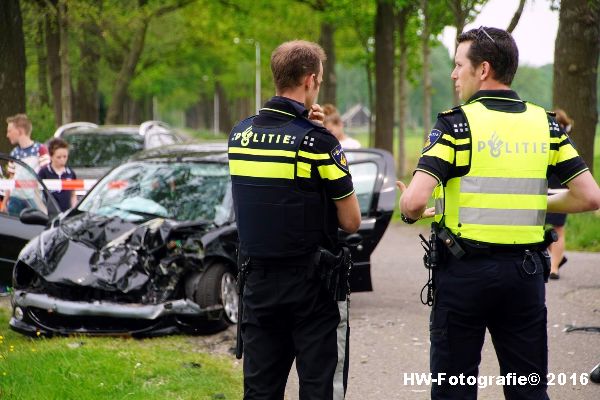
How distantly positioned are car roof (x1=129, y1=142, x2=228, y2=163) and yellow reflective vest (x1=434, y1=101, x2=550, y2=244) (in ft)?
16.2

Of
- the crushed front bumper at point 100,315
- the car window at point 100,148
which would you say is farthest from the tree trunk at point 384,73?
the crushed front bumper at point 100,315

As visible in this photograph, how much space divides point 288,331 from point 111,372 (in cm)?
238

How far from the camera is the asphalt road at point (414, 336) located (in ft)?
19.6

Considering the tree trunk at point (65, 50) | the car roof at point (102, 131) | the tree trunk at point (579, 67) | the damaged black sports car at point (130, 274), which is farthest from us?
the tree trunk at point (65, 50)

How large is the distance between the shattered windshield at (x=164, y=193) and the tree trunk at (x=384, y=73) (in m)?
14.5

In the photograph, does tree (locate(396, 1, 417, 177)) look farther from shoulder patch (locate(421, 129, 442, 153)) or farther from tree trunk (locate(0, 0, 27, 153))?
shoulder patch (locate(421, 129, 442, 153))

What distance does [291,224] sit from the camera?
3908mm

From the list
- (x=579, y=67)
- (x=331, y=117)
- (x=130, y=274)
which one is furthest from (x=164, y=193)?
(x=579, y=67)

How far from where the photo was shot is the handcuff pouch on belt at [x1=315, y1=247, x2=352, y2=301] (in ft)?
12.9

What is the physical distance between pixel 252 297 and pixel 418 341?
11.8ft

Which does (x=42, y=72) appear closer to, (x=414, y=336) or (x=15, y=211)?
(x=15, y=211)

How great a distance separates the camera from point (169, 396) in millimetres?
5582

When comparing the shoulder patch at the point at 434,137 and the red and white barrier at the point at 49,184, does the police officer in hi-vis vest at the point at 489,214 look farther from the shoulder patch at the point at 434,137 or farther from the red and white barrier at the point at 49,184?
the red and white barrier at the point at 49,184

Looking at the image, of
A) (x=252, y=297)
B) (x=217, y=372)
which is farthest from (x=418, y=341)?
(x=252, y=297)
